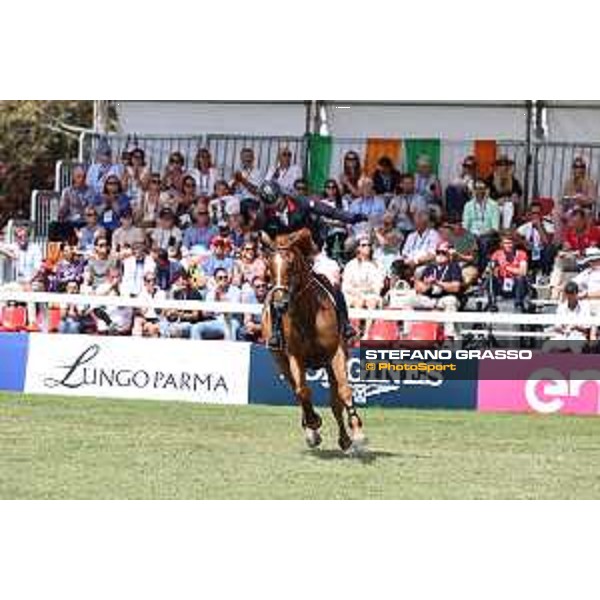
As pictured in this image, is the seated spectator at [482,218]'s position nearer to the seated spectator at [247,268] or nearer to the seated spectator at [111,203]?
the seated spectator at [247,268]

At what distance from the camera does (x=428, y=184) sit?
20.3 meters

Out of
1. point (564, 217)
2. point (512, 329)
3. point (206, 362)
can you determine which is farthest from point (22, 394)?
point (564, 217)

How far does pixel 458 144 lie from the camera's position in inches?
830

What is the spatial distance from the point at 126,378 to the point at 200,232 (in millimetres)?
3112

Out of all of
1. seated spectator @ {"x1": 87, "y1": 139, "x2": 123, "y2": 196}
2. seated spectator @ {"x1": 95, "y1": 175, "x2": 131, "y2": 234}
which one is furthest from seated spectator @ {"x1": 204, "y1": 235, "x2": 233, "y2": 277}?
seated spectator @ {"x1": 87, "y1": 139, "x2": 123, "y2": 196}

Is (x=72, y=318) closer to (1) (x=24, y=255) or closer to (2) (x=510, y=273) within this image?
(1) (x=24, y=255)

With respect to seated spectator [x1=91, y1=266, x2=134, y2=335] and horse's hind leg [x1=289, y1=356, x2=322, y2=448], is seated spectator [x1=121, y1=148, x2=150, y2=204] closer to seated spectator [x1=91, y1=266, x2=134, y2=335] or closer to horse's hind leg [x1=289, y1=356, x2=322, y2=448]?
seated spectator [x1=91, y1=266, x2=134, y2=335]

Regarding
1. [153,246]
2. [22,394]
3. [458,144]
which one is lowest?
[22,394]

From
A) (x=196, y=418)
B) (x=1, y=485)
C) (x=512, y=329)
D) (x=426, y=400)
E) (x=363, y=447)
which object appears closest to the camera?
(x=1, y=485)

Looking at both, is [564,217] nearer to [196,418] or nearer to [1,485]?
[196,418]

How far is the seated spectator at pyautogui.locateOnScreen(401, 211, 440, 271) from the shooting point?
62.0 ft

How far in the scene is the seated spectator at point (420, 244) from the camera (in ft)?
62.0

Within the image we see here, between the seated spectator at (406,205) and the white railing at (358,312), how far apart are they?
2058mm

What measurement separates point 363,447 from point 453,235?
7.08 metres
